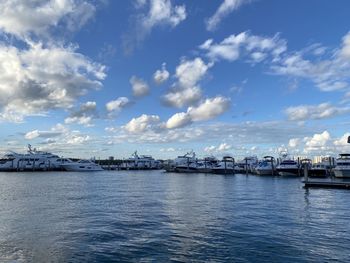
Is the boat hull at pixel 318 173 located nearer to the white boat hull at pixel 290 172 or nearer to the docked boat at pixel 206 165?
the white boat hull at pixel 290 172

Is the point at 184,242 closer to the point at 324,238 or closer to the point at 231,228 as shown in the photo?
Result: the point at 231,228

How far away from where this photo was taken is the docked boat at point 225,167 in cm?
17275

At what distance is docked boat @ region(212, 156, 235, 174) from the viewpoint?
567 ft

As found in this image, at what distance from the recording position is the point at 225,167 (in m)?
171

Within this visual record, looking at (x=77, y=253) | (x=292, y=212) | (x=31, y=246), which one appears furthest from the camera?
(x=292, y=212)

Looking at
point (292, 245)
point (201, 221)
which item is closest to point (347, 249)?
point (292, 245)

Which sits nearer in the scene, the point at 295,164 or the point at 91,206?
the point at 91,206

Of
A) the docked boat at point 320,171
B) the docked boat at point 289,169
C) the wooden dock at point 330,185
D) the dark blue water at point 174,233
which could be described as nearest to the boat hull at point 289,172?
the docked boat at point 289,169

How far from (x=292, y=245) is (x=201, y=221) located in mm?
10074

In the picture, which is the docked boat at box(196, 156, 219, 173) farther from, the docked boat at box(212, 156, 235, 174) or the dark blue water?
the dark blue water

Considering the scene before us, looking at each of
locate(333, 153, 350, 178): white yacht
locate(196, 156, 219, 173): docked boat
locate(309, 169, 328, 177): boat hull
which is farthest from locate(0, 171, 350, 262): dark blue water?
locate(196, 156, 219, 173): docked boat

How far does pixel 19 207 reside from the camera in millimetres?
44938

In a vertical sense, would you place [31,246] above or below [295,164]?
below

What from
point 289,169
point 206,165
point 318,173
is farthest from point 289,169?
point 206,165
